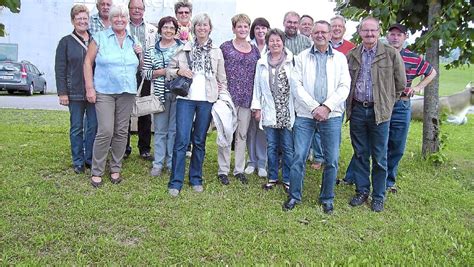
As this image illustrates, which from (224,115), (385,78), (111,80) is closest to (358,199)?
(385,78)

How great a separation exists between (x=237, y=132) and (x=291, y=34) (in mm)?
1407

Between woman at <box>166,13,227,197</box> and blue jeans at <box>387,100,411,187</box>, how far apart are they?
2.01 metres

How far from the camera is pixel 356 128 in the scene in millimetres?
5207

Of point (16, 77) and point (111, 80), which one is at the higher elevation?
point (16, 77)

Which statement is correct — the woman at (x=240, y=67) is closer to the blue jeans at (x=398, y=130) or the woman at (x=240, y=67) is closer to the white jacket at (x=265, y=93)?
the white jacket at (x=265, y=93)

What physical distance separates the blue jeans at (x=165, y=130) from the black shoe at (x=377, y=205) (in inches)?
96.5

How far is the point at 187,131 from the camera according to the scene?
17.6ft

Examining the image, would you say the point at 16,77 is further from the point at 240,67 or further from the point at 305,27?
the point at 240,67

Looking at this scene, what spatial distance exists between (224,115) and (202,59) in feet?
2.18

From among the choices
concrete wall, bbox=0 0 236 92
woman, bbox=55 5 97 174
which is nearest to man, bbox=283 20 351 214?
woman, bbox=55 5 97 174

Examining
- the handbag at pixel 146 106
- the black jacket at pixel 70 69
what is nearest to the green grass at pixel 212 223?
the handbag at pixel 146 106

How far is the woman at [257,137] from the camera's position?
5.96 meters

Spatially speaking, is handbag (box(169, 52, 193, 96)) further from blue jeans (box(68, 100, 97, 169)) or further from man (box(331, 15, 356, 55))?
man (box(331, 15, 356, 55))

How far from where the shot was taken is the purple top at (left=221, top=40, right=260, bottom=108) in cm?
575
